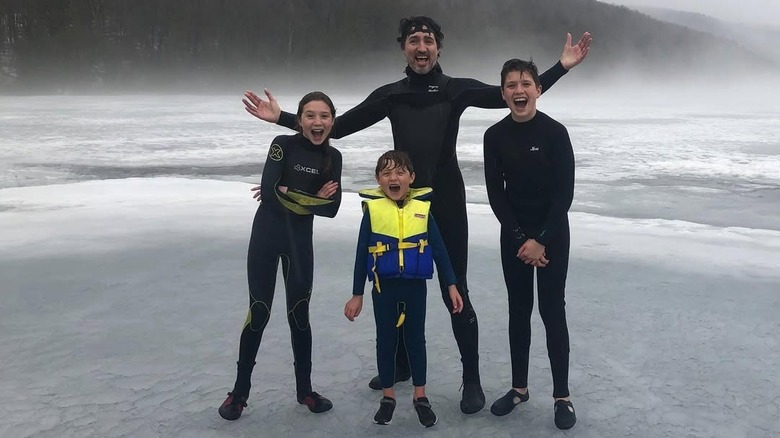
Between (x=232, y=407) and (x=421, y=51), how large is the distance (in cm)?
189

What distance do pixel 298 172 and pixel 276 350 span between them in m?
1.24

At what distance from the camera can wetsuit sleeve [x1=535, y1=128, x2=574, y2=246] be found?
2.86 m

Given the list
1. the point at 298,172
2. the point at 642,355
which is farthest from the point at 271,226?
the point at 642,355

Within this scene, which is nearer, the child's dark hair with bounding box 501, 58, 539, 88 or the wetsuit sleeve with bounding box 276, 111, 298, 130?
the child's dark hair with bounding box 501, 58, 539, 88

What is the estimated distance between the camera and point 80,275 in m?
5.15

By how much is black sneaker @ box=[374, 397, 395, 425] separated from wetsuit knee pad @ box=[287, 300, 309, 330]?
0.50 meters

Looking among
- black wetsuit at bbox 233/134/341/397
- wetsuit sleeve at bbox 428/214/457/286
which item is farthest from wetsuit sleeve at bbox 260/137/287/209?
wetsuit sleeve at bbox 428/214/457/286

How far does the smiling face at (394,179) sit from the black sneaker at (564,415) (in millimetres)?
1173

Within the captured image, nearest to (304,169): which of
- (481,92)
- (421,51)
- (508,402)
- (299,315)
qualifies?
(299,315)

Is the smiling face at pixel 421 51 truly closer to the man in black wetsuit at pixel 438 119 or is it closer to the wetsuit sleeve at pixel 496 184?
the man in black wetsuit at pixel 438 119

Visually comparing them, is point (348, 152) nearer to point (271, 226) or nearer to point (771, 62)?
point (271, 226)

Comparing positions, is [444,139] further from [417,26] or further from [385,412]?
[385,412]

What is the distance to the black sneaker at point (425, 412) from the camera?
9.39 ft

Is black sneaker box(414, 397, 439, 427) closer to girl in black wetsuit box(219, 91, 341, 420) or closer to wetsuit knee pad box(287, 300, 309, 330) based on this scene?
girl in black wetsuit box(219, 91, 341, 420)
